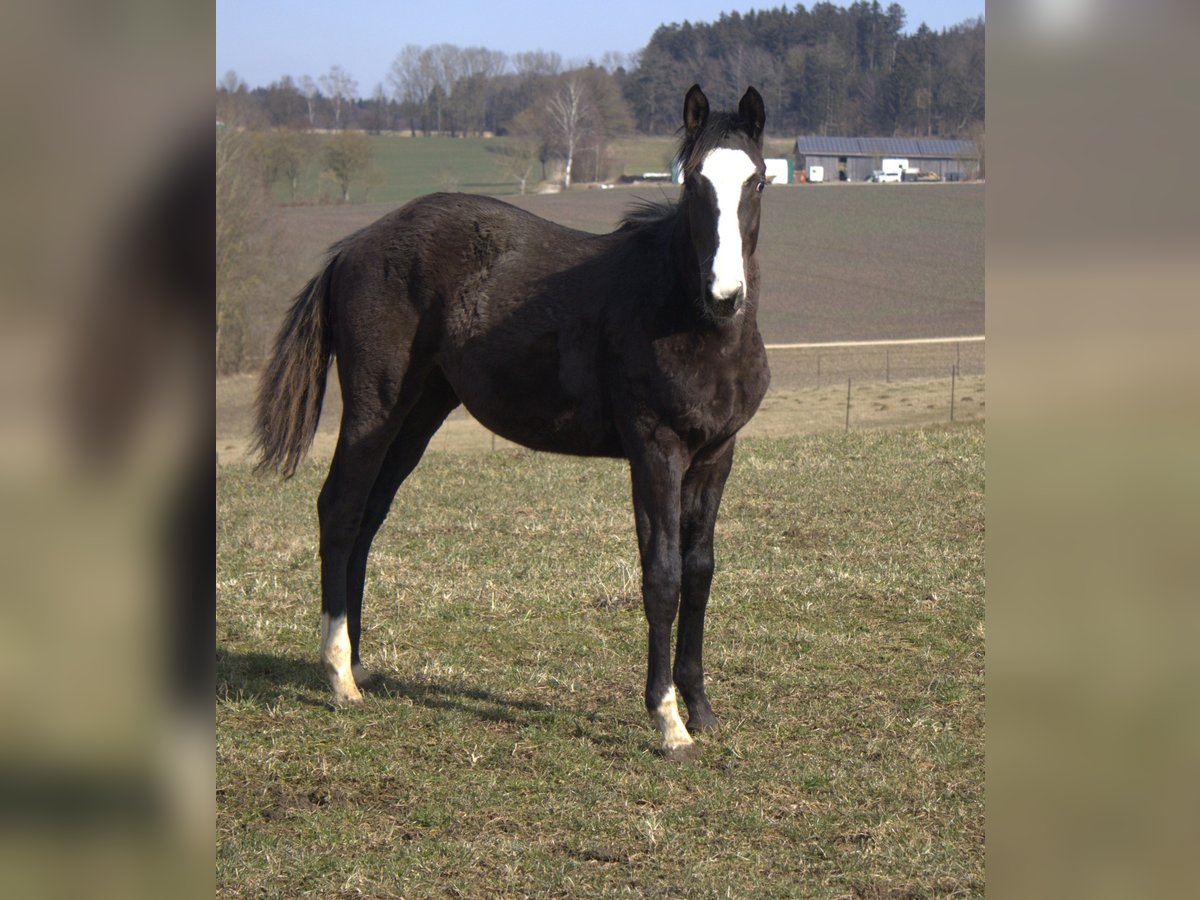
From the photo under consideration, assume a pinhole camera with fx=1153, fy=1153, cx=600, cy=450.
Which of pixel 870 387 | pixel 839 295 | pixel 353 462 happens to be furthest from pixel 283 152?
pixel 353 462

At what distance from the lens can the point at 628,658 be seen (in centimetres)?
576

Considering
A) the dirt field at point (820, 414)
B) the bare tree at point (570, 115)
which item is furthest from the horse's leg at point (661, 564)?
the bare tree at point (570, 115)

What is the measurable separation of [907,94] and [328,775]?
5791cm

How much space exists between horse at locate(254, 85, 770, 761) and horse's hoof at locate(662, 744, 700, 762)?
10 mm

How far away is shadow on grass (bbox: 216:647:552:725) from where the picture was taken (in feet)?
16.9

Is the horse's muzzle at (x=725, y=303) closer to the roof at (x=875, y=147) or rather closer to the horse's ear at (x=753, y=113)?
the horse's ear at (x=753, y=113)

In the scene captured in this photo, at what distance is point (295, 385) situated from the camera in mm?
5508

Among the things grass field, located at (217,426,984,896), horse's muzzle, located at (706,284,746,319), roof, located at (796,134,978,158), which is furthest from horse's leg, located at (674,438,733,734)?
roof, located at (796,134,978,158)

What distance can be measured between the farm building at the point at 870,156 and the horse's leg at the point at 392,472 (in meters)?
57.8

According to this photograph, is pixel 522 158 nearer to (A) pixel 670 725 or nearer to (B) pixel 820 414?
(B) pixel 820 414

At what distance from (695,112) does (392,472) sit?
7.68 ft
